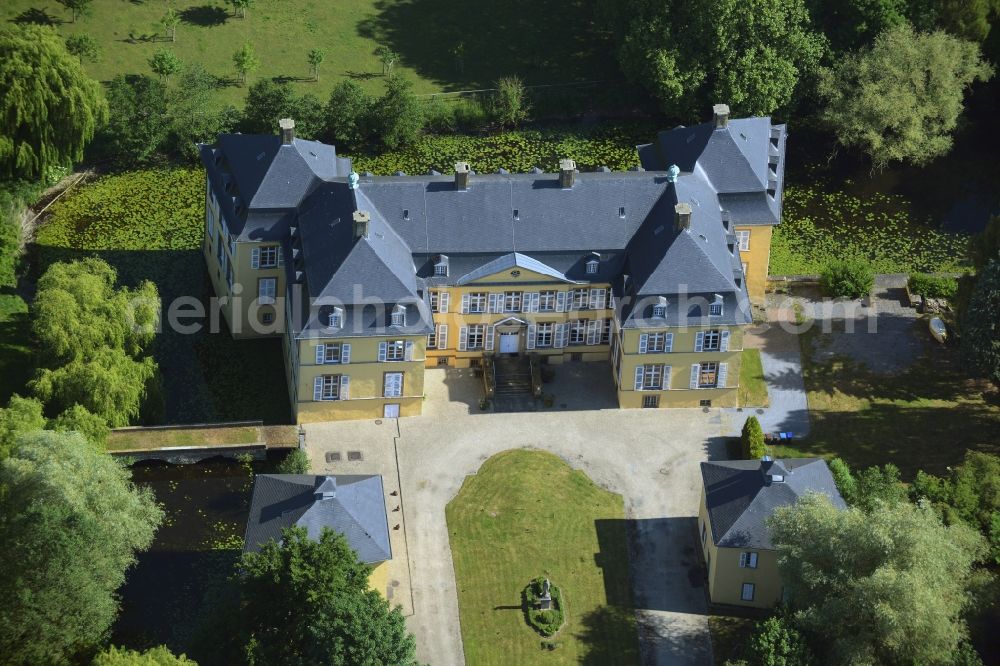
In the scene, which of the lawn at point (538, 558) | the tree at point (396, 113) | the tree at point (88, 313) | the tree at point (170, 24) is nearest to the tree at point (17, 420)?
the tree at point (88, 313)

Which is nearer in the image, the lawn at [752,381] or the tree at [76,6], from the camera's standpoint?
the lawn at [752,381]

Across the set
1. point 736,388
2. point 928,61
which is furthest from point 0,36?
point 928,61

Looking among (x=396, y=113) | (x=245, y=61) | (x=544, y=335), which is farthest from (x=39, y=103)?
(x=544, y=335)

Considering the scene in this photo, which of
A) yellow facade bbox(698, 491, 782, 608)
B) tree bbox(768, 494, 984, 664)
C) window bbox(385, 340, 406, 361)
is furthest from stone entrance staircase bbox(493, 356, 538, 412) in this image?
tree bbox(768, 494, 984, 664)

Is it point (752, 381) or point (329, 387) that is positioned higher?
point (752, 381)

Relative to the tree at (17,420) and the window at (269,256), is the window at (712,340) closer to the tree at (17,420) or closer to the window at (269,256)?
the window at (269,256)

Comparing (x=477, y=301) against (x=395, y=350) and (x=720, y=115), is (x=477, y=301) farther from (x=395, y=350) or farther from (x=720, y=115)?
(x=720, y=115)
